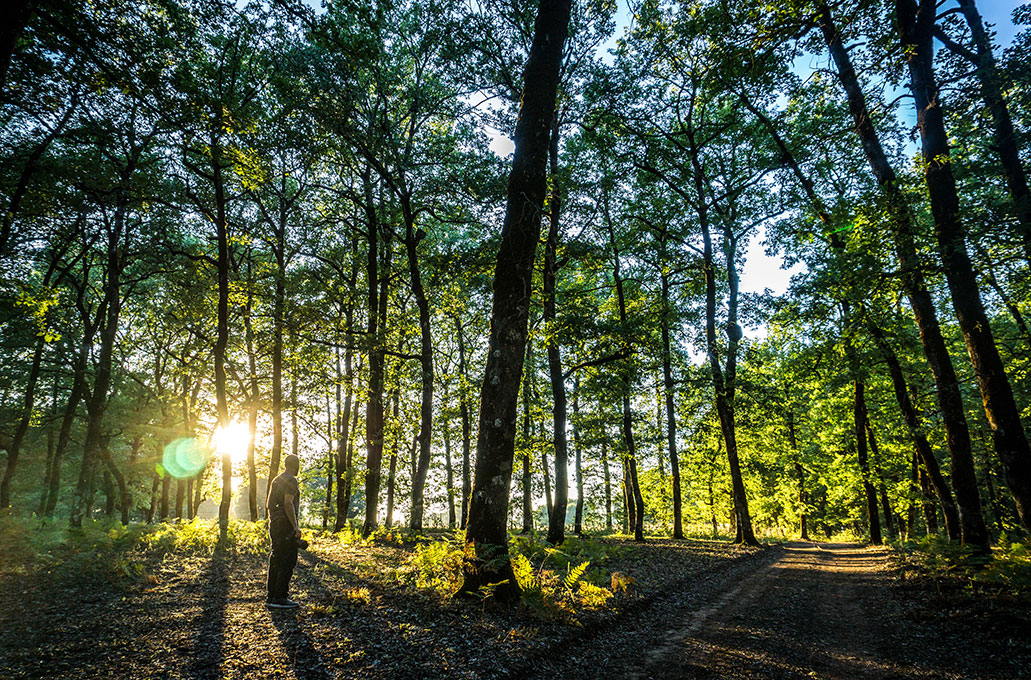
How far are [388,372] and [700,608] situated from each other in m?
14.1

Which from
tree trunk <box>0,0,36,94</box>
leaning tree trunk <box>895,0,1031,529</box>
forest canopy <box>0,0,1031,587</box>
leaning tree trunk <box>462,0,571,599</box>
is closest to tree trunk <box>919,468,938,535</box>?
forest canopy <box>0,0,1031,587</box>

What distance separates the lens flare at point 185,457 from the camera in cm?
2669

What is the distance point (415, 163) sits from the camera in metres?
16.2

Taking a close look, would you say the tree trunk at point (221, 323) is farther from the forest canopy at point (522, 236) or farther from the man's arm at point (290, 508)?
the man's arm at point (290, 508)

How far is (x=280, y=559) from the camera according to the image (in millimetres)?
7082

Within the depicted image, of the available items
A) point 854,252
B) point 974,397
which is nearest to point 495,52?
point 854,252

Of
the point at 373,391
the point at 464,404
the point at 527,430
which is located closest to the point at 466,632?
the point at 373,391

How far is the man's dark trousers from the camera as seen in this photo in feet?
23.1

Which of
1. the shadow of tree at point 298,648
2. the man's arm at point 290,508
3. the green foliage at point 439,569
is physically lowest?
the shadow of tree at point 298,648

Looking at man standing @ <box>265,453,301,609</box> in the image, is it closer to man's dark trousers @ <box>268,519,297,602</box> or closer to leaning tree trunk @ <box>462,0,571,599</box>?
man's dark trousers @ <box>268,519,297,602</box>

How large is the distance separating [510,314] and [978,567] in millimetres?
10464

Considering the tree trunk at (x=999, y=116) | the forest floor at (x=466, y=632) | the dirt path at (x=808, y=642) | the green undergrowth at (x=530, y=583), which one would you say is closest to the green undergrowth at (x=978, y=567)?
the forest floor at (x=466, y=632)

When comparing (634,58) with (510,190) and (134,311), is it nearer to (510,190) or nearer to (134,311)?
(510,190)

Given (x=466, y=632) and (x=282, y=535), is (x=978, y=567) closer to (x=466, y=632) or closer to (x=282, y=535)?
(x=466, y=632)
